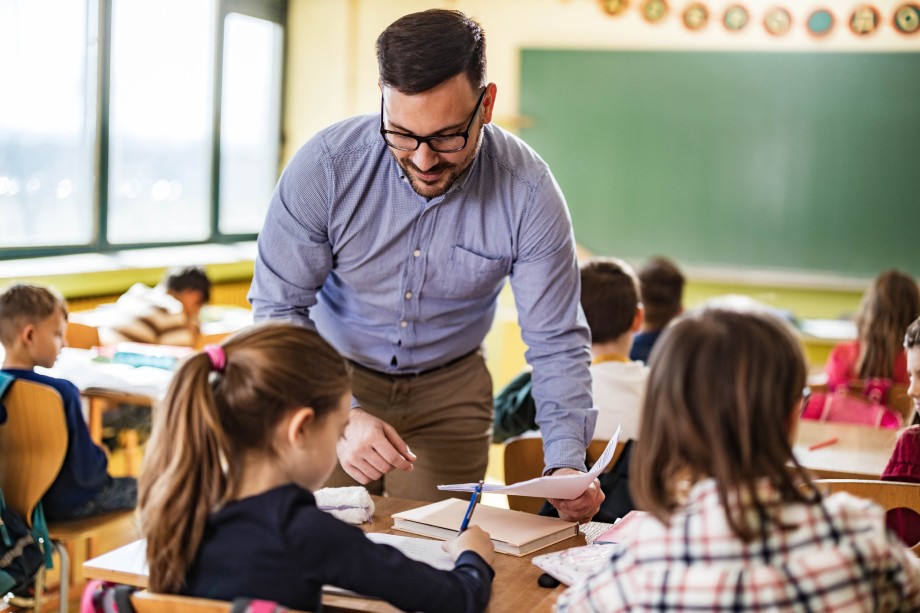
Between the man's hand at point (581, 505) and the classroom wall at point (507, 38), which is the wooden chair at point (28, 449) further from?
the classroom wall at point (507, 38)

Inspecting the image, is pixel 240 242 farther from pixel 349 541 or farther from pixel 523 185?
pixel 349 541

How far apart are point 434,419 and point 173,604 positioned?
1138mm

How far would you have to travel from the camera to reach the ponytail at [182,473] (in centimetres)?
138

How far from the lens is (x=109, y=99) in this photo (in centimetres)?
560

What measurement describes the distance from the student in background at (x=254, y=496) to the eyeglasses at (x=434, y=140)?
603 mm

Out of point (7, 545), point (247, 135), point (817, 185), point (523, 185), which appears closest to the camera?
point (523, 185)

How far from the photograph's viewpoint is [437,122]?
6.25ft

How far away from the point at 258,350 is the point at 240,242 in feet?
18.9

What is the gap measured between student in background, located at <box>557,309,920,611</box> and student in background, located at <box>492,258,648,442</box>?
52.4 inches

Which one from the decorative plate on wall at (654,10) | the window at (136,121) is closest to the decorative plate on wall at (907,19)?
the decorative plate on wall at (654,10)

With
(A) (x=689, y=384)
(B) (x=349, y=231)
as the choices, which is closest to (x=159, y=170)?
(B) (x=349, y=231)

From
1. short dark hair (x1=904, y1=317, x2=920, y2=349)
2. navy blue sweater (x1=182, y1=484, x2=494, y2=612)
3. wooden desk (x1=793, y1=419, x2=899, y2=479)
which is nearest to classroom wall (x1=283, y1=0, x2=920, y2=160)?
wooden desk (x1=793, y1=419, x2=899, y2=479)

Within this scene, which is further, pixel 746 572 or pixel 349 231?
pixel 349 231

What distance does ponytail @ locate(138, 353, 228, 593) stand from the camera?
1376 mm
